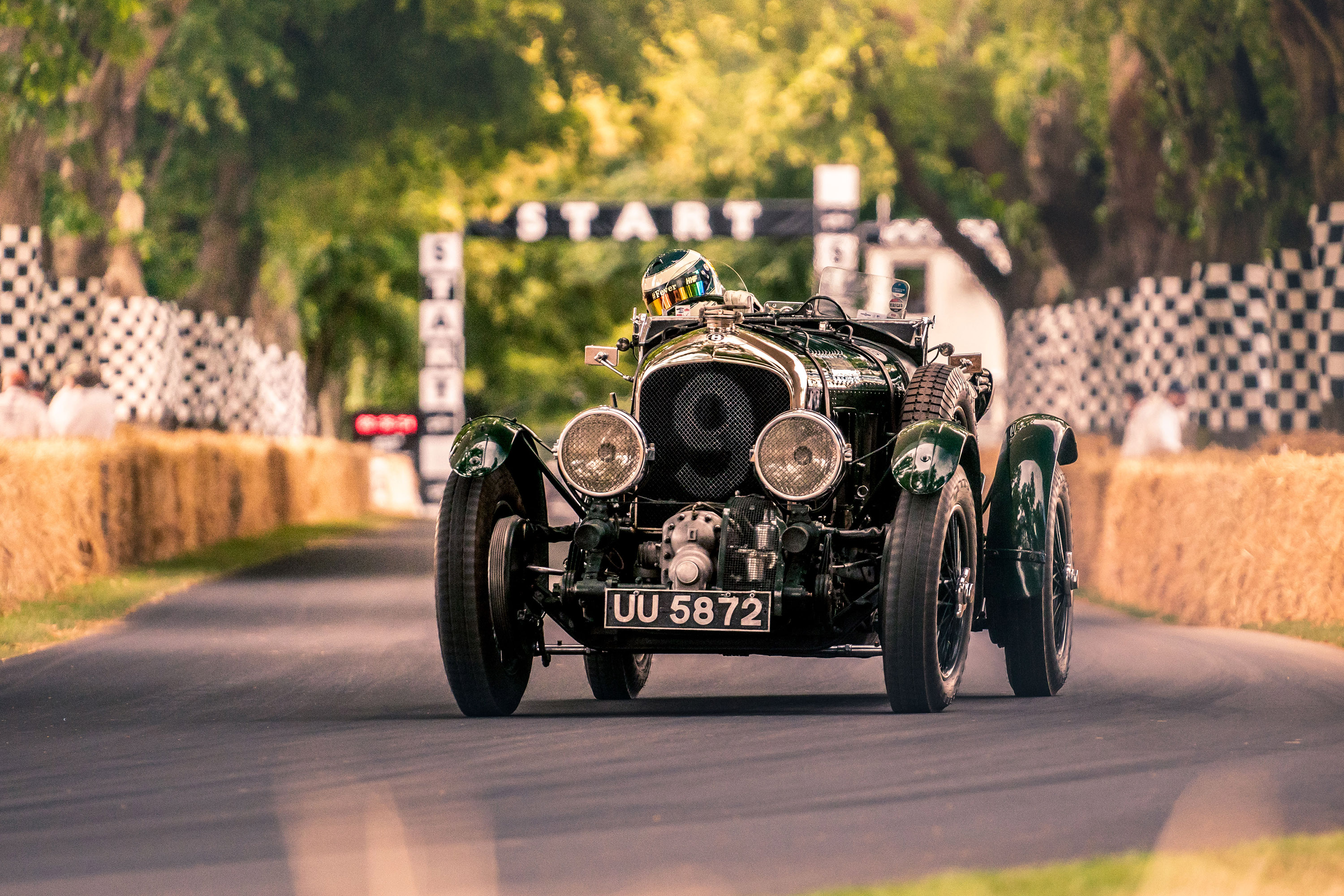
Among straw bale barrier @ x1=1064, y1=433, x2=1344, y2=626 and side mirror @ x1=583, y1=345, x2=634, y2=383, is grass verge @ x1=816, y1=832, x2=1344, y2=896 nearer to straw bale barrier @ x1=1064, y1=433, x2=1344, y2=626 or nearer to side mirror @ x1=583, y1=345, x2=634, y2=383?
side mirror @ x1=583, y1=345, x2=634, y2=383

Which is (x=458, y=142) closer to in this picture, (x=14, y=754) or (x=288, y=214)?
(x=288, y=214)

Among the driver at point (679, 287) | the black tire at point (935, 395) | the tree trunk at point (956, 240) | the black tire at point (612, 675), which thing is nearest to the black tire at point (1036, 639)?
the black tire at point (935, 395)

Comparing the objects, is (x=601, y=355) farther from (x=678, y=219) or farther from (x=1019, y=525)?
(x=678, y=219)

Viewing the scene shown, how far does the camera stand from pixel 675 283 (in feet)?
37.2

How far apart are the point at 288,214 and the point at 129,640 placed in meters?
23.0

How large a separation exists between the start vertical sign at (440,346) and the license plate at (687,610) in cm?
2945

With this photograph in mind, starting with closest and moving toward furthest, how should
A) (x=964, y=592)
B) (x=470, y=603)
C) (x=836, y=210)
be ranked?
(x=470, y=603) → (x=964, y=592) → (x=836, y=210)

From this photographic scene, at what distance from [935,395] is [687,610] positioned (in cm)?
196

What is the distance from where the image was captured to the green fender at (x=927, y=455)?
955 centimetres

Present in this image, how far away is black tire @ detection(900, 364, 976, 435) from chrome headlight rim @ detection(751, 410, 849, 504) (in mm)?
628

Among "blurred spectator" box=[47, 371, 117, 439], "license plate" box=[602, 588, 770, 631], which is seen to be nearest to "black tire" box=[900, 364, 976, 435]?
"license plate" box=[602, 588, 770, 631]

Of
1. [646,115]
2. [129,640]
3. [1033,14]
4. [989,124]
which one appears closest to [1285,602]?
[129,640]

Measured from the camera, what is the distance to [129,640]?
14297mm

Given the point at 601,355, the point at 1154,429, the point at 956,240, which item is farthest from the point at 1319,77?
the point at 956,240
